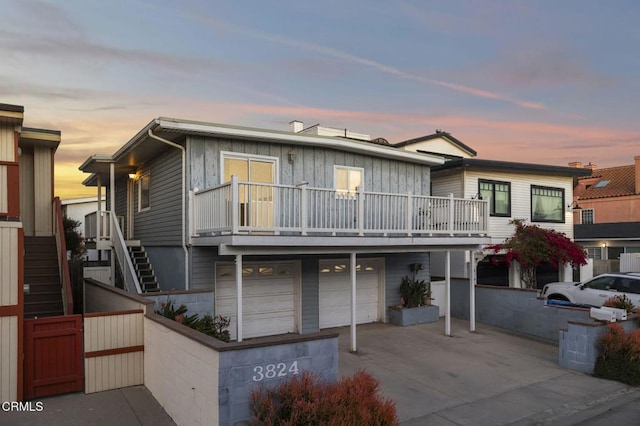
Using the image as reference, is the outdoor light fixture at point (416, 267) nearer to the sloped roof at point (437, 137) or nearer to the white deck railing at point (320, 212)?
the white deck railing at point (320, 212)

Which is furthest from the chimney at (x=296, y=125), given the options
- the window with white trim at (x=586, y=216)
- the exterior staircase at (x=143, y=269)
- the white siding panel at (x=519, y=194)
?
the window with white trim at (x=586, y=216)

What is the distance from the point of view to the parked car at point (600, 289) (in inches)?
482

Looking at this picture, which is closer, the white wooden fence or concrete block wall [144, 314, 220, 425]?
concrete block wall [144, 314, 220, 425]

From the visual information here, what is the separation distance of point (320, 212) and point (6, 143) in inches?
259

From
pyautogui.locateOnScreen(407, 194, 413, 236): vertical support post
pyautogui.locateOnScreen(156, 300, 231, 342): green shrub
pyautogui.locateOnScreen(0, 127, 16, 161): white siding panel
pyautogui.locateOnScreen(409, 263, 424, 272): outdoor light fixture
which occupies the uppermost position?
pyautogui.locateOnScreen(0, 127, 16, 161): white siding panel

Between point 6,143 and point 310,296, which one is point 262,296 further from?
point 6,143

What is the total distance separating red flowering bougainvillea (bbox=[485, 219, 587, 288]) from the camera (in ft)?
52.8

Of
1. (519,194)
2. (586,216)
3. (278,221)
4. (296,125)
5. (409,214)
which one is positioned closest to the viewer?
(278,221)

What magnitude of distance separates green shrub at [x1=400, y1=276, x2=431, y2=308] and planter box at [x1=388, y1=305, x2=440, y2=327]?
0.82ft

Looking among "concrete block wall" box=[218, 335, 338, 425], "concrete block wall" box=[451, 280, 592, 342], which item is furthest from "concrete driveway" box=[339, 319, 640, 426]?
"concrete block wall" box=[218, 335, 338, 425]

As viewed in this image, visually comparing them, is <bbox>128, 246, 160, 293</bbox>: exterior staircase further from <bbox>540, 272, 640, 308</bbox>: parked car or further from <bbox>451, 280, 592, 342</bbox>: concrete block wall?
<bbox>540, 272, 640, 308</bbox>: parked car

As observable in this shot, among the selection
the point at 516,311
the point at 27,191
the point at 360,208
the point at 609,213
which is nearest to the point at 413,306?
the point at 516,311

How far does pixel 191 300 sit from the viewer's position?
362 inches

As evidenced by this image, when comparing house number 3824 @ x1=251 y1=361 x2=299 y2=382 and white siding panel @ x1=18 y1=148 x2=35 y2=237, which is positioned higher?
white siding panel @ x1=18 y1=148 x2=35 y2=237
